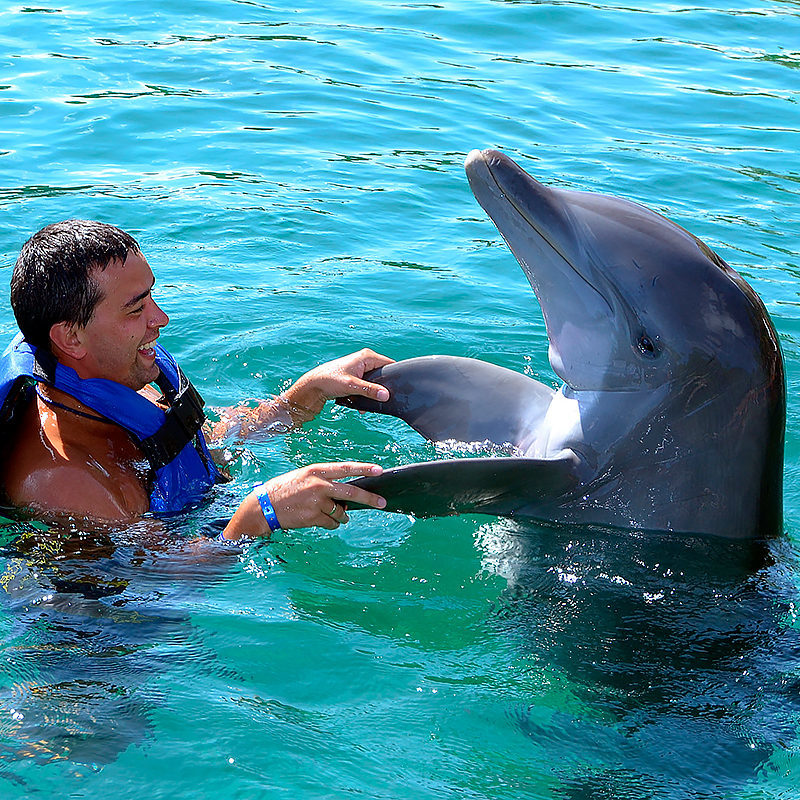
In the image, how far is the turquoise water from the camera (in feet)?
13.9

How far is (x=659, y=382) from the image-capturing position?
4.59 m

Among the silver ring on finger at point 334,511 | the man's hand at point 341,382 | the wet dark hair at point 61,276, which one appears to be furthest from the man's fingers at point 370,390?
the wet dark hair at point 61,276

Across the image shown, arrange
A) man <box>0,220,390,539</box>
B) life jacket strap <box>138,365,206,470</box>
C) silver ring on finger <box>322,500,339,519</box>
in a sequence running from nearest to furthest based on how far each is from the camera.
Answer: silver ring on finger <box>322,500,339,519</box> < man <box>0,220,390,539</box> < life jacket strap <box>138,365,206,470</box>

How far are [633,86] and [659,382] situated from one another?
8.65m

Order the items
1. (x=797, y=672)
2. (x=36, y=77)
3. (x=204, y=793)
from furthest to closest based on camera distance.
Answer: (x=36, y=77), (x=797, y=672), (x=204, y=793)

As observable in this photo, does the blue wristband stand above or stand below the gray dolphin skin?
below

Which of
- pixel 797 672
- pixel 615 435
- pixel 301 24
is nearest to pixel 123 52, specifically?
pixel 301 24

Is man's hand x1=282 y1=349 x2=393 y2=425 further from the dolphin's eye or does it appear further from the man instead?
the dolphin's eye

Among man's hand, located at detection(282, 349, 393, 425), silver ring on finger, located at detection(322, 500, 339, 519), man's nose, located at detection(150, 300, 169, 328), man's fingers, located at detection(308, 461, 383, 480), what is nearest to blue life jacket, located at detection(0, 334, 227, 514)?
man's nose, located at detection(150, 300, 169, 328)

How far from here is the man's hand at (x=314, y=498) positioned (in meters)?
4.27

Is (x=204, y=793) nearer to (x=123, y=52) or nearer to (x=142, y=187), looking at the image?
(x=142, y=187)

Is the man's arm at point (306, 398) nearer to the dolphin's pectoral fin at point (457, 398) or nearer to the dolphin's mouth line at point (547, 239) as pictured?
the dolphin's pectoral fin at point (457, 398)

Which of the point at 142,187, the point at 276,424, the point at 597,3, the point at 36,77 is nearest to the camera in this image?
the point at 276,424

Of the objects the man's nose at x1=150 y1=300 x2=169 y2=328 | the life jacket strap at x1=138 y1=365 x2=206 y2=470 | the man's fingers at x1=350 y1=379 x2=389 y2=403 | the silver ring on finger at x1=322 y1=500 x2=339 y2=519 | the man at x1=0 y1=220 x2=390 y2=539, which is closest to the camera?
the silver ring on finger at x1=322 y1=500 x2=339 y2=519
